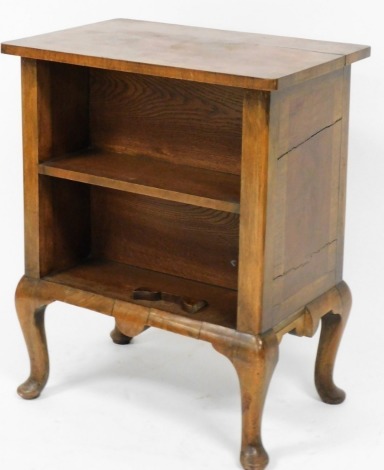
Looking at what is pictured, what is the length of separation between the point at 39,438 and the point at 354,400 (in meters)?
0.77

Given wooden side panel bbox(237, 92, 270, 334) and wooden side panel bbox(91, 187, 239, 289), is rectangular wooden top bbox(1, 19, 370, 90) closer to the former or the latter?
wooden side panel bbox(237, 92, 270, 334)

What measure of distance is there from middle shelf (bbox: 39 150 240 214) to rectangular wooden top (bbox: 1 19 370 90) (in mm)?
262

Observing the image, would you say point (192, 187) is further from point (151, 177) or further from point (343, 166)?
point (343, 166)

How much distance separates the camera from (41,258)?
10.5ft

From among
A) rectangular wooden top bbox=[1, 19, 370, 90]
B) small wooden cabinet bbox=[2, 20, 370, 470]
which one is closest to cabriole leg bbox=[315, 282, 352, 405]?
small wooden cabinet bbox=[2, 20, 370, 470]

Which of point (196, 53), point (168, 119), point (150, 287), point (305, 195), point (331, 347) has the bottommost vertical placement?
point (331, 347)

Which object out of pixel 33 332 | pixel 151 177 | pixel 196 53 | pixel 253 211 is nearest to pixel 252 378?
pixel 253 211

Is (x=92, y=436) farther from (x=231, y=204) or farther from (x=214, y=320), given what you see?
(x=231, y=204)

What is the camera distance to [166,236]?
3.29 metres

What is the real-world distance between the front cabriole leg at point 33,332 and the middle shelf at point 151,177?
0.29m

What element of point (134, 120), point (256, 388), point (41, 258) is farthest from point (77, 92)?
point (256, 388)

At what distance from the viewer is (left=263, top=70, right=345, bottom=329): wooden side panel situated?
2867 mm

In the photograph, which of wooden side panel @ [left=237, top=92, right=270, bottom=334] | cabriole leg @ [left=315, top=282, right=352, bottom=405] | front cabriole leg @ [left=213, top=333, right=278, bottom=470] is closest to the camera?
wooden side panel @ [left=237, top=92, right=270, bottom=334]

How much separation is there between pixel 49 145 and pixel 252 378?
713 mm
